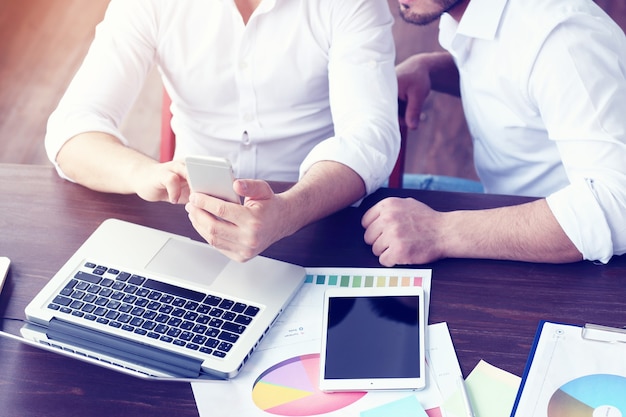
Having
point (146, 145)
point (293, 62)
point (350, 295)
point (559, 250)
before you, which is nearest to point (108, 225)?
point (350, 295)

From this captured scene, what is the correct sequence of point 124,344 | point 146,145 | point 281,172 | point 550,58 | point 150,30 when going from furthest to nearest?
point 146,145, point 281,172, point 150,30, point 550,58, point 124,344

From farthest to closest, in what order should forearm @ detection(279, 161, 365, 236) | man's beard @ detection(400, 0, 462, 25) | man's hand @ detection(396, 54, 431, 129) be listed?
man's hand @ detection(396, 54, 431, 129) < man's beard @ detection(400, 0, 462, 25) < forearm @ detection(279, 161, 365, 236)

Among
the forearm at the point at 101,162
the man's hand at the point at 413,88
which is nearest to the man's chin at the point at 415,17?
the man's hand at the point at 413,88

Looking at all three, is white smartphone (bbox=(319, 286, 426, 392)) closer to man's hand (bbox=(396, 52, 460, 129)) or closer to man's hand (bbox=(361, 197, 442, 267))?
man's hand (bbox=(361, 197, 442, 267))

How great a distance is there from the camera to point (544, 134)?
1.38 m

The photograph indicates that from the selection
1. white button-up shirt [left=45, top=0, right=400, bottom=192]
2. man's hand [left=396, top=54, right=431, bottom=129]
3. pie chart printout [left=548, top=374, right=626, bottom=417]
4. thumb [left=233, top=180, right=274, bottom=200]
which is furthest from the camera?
man's hand [left=396, top=54, right=431, bottom=129]

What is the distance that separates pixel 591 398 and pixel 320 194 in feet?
1.56

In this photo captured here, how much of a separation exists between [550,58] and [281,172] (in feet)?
1.94

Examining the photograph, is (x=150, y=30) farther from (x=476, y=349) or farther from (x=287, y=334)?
(x=476, y=349)

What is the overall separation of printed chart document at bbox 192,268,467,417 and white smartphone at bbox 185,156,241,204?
0.58ft

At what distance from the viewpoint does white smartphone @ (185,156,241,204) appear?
96 centimetres

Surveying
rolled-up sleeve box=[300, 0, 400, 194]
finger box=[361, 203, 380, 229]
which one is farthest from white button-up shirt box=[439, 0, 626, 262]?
finger box=[361, 203, 380, 229]

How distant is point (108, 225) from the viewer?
3.80 ft

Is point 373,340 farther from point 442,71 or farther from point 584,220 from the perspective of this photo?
point 442,71
